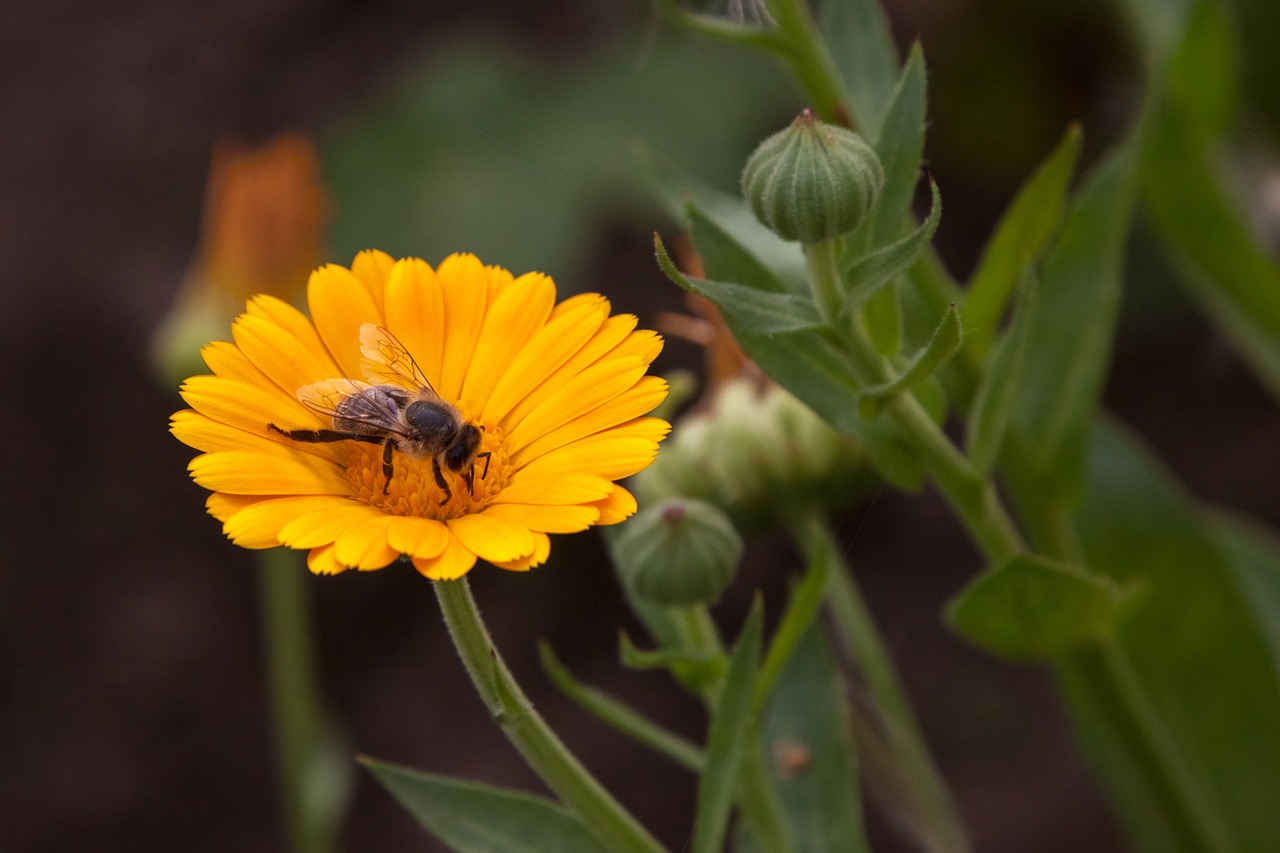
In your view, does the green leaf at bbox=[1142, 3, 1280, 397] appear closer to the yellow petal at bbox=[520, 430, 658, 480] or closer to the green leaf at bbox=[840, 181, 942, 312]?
the green leaf at bbox=[840, 181, 942, 312]

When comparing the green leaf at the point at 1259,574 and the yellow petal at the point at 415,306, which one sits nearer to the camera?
the yellow petal at the point at 415,306

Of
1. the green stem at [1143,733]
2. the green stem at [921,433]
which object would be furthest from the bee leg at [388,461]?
the green stem at [1143,733]

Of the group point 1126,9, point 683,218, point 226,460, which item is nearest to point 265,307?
point 226,460

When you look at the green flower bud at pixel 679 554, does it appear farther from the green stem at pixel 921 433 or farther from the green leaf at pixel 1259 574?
the green leaf at pixel 1259 574

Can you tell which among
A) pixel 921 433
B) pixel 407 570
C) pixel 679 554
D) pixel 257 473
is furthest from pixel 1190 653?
pixel 407 570

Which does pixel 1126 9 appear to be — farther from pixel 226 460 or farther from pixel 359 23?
pixel 359 23

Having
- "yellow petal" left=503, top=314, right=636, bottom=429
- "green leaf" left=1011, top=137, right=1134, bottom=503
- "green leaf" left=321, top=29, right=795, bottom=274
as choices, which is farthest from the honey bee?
"green leaf" left=321, top=29, right=795, bottom=274
